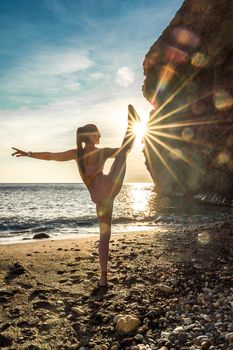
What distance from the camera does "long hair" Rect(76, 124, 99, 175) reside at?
551cm

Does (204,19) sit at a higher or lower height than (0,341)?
higher

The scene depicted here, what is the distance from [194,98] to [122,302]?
152 ft

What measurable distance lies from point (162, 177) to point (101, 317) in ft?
185

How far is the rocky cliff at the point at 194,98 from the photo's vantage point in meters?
40.6

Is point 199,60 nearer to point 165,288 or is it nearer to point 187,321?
point 165,288

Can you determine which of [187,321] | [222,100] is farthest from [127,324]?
[222,100]

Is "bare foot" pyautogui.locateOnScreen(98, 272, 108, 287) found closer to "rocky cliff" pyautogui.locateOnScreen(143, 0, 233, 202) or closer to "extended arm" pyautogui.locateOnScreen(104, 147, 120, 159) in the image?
"extended arm" pyautogui.locateOnScreen(104, 147, 120, 159)

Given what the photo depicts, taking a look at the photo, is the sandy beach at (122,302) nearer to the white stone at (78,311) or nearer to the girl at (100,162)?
the white stone at (78,311)

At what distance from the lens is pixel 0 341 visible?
404 cm

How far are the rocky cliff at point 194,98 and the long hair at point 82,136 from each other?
1396 inches

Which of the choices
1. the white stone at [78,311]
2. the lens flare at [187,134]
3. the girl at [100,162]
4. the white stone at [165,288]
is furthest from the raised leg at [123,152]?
the lens flare at [187,134]

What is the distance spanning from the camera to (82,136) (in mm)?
5523

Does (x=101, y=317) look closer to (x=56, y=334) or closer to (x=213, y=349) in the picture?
(x=56, y=334)

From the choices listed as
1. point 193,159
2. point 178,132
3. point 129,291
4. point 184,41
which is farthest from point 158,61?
point 129,291
